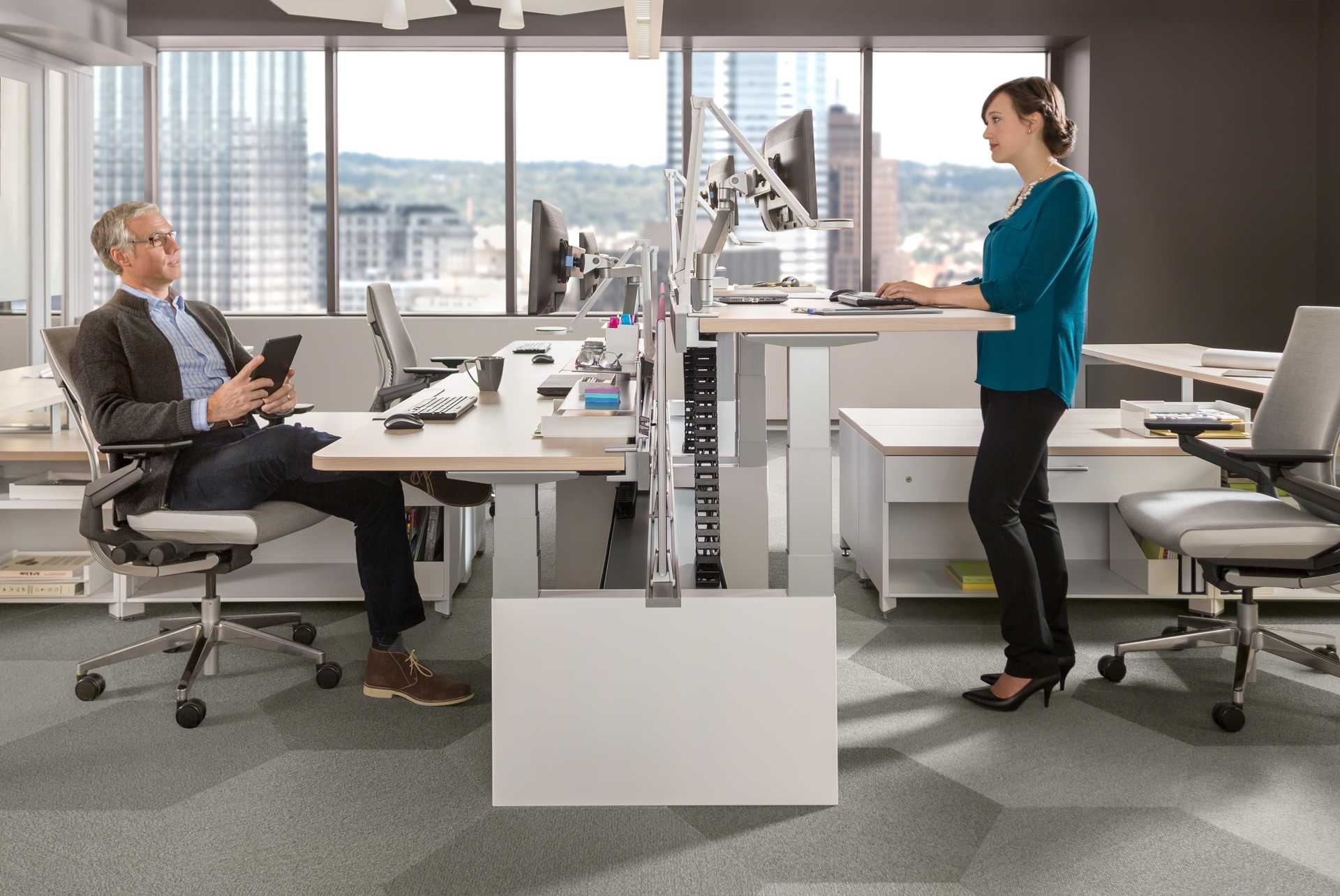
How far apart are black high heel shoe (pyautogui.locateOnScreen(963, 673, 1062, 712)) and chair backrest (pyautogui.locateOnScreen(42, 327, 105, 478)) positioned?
2306 mm

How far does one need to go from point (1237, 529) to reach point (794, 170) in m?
1.37

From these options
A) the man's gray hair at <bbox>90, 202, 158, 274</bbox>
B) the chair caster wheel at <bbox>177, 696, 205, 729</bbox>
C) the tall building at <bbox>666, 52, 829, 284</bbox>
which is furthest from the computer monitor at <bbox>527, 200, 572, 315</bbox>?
the tall building at <bbox>666, 52, 829, 284</bbox>

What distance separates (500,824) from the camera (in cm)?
228

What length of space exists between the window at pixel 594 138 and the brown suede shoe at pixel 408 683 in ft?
17.1

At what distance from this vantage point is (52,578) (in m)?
3.67

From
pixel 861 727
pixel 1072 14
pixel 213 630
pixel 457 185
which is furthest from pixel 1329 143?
pixel 213 630

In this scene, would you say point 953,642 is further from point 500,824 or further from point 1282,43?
point 1282,43

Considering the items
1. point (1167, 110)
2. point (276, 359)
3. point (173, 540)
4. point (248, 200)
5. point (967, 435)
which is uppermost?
point (1167, 110)

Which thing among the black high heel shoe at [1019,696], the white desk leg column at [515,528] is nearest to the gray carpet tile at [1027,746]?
the black high heel shoe at [1019,696]

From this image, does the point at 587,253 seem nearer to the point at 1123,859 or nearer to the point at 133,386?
the point at 133,386

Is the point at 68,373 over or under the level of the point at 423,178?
under

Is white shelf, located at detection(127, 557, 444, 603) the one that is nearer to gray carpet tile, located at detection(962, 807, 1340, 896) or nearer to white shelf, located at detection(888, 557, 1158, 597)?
white shelf, located at detection(888, 557, 1158, 597)

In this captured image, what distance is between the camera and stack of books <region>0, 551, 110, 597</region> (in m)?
3.66

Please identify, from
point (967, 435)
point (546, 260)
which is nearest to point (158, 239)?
point (546, 260)
